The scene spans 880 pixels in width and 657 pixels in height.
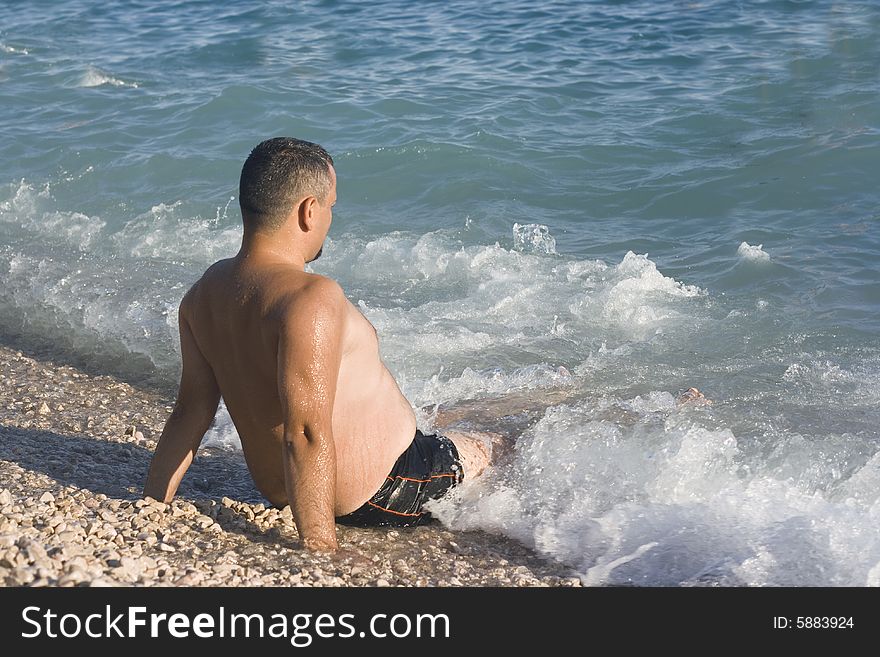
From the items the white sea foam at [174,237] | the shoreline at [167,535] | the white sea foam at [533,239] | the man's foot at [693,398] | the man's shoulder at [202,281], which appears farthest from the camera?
the white sea foam at [174,237]

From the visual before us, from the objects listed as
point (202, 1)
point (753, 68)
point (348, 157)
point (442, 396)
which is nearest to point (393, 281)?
point (442, 396)

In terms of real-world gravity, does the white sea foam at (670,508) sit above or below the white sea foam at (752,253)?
above

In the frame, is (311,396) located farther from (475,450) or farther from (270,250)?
(475,450)

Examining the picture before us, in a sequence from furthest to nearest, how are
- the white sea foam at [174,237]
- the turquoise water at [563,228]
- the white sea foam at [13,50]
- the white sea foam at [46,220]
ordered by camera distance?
the white sea foam at [13,50] → the white sea foam at [46,220] → the white sea foam at [174,237] → the turquoise water at [563,228]

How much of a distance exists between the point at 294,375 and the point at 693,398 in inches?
111

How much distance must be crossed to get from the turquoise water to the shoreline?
12.5 inches

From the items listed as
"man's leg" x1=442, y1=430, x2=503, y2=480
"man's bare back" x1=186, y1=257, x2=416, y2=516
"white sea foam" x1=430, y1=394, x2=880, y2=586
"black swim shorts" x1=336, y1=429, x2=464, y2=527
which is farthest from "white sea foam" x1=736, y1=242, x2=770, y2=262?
"man's bare back" x1=186, y1=257, x2=416, y2=516

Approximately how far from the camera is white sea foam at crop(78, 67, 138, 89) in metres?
13.3

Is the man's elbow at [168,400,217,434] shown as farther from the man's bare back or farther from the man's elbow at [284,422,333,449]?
the man's elbow at [284,422,333,449]

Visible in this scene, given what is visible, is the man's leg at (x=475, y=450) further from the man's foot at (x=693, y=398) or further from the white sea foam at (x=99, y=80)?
the white sea foam at (x=99, y=80)

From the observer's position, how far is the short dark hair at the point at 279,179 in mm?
3576

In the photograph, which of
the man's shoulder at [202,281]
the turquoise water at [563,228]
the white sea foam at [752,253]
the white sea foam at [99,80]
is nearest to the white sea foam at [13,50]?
the turquoise water at [563,228]

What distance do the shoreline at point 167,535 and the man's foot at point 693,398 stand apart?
5.41 feet

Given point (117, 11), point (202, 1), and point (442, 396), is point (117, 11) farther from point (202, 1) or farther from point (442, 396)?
point (442, 396)
